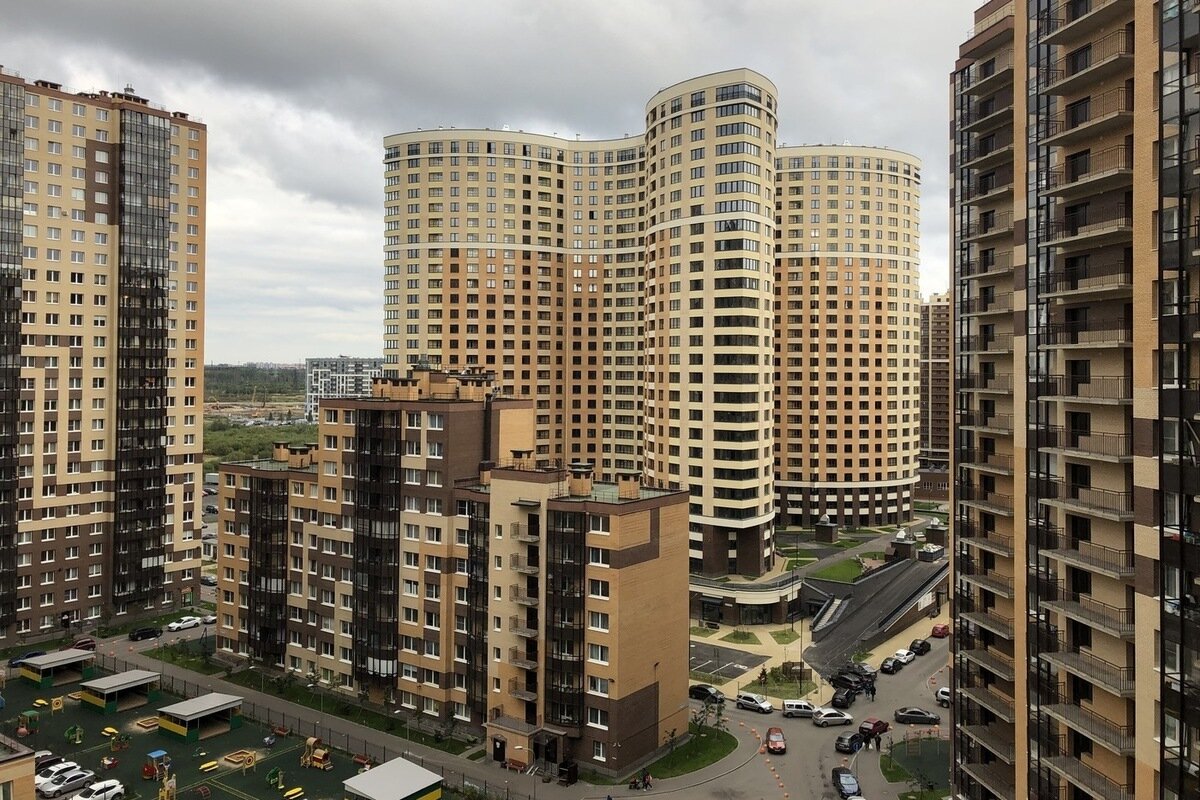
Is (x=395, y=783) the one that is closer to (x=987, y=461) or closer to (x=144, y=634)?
(x=987, y=461)

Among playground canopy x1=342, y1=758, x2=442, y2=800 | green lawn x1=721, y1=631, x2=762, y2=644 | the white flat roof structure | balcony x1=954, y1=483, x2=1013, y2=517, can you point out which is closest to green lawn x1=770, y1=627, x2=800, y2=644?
green lawn x1=721, y1=631, x2=762, y2=644

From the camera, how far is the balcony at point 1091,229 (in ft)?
111

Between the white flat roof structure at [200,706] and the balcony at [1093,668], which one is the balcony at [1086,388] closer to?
the balcony at [1093,668]

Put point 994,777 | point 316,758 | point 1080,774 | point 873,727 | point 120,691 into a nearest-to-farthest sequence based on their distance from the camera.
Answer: point 1080,774, point 994,777, point 316,758, point 873,727, point 120,691

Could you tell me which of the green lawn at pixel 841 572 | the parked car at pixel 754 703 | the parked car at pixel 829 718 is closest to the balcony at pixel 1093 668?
the parked car at pixel 829 718

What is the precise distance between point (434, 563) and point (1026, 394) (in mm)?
41819

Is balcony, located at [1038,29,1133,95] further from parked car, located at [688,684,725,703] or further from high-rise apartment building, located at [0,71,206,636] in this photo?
high-rise apartment building, located at [0,71,206,636]

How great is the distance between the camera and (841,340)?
13675cm

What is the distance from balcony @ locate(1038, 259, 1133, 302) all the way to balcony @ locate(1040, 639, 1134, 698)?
15.1m

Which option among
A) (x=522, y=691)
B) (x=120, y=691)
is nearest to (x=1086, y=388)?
(x=522, y=691)

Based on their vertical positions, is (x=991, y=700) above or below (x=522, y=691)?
above

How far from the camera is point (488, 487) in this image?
2456 inches

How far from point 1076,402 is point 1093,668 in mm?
10955

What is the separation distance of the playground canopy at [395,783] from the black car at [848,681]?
36805mm
